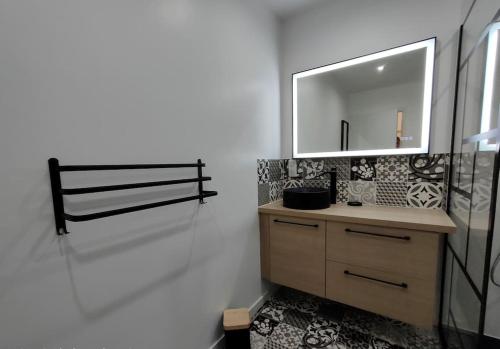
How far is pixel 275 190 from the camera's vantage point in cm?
190

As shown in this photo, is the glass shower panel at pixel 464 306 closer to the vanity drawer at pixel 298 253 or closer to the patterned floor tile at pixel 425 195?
the patterned floor tile at pixel 425 195

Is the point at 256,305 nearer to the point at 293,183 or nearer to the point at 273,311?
the point at 273,311

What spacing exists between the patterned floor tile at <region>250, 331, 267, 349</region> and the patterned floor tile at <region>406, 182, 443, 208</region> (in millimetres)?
1360

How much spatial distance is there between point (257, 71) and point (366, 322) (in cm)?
200

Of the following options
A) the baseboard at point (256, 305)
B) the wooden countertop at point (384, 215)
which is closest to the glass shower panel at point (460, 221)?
the wooden countertop at point (384, 215)

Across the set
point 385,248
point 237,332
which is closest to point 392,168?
point 385,248

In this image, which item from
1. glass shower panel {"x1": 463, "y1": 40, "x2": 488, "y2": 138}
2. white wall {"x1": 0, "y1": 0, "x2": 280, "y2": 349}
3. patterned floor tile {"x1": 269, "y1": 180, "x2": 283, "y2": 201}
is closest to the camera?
white wall {"x1": 0, "y1": 0, "x2": 280, "y2": 349}

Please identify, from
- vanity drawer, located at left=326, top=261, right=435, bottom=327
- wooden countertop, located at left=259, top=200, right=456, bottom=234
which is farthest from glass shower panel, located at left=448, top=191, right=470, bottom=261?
vanity drawer, located at left=326, top=261, right=435, bottom=327

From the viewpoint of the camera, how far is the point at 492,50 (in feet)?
2.99

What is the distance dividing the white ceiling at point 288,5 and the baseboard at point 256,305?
2.33m

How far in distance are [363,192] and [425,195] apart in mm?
375

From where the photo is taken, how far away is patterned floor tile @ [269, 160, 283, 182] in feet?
5.97

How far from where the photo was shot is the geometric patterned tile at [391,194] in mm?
1527

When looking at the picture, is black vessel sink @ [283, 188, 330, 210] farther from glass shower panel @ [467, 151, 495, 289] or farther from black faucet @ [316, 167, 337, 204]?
glass shower panel @ [467, 151, 495, 289]
